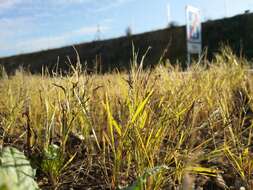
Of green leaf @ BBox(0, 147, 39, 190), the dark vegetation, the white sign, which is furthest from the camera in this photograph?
the dark vegetation

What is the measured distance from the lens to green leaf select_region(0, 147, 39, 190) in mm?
1236

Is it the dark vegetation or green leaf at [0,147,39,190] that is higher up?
the dark vegetation

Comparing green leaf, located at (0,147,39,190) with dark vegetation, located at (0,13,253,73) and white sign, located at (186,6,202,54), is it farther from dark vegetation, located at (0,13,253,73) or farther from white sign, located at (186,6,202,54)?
dark vegetation, located at (0,13,253,73)

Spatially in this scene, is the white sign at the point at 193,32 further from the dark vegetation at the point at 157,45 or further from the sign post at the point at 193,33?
the dark vegetation at the point at 157,45

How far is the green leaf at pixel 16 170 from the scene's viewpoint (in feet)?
4.06

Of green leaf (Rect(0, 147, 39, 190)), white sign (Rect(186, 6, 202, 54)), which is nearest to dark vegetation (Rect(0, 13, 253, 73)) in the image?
white sign (Rect(186, 6, 202, 54))

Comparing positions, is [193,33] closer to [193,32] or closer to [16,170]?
[193,32]

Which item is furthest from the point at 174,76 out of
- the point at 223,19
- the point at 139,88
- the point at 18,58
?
the point at 18,58

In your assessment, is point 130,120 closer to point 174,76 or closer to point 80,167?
point 80,167

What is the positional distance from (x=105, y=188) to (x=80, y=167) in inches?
4.6

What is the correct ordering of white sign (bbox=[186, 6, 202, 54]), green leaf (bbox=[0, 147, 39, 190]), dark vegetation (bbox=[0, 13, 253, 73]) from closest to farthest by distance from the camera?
green leaf (bbox=[0, 147, 39, 190]), white sign (bbox=[186, 6, 202, 54]), dark vegetation (bbox=[0, 13, 253, 73])

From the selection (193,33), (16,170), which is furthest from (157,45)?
(16,170)

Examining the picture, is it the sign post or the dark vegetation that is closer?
the sign post

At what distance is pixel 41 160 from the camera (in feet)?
5.49
